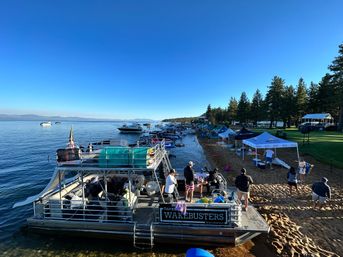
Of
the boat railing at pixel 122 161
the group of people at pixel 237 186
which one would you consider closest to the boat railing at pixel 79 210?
the boat railing at pixel 122 161

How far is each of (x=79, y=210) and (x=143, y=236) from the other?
293cm

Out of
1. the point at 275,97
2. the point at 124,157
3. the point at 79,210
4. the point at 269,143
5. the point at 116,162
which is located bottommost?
the point at 79,210

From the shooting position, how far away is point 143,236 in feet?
29.4

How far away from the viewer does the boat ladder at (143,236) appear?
8898mm

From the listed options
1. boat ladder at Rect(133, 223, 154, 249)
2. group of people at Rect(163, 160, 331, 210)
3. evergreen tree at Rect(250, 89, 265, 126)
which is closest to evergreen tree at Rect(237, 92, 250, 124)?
evergreen tree at Rect(250, 89, 265, 126)

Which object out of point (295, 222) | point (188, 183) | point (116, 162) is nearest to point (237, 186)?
point (188, 183)

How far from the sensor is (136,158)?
9398 millimetres

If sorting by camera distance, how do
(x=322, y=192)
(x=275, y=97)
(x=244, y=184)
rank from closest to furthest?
(x=244, y=184) < (x=322, y=192) < (x=275, y=97)

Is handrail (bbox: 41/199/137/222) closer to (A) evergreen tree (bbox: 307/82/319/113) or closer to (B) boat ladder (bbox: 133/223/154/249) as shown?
(B) boat ladder (bbox: 133/223/154/249)

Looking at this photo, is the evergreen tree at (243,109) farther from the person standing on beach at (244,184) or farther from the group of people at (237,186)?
the person standing on beach at (244,184)

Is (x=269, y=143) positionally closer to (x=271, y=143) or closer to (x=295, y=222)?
(x=271, y=143)

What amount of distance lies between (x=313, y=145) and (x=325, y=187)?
18.0 meters

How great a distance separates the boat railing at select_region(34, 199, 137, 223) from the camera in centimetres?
953

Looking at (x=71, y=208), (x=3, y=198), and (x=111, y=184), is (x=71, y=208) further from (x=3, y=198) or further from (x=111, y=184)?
(x=3, y=198)
